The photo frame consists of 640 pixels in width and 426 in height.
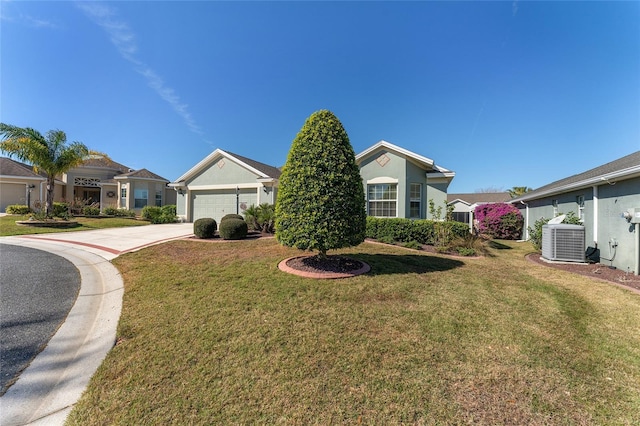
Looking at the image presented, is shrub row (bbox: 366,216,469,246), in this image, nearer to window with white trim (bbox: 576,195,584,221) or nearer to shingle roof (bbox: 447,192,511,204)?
window with white trim (bbox: 576,195,584,221)

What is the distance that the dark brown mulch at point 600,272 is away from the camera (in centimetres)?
644

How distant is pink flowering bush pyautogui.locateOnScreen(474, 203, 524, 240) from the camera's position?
16641mm

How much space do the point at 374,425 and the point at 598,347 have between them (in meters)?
3.52

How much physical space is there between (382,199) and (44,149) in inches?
800

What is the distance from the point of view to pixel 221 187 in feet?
58.6

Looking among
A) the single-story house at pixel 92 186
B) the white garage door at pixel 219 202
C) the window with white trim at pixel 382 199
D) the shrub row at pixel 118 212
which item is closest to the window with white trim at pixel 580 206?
the window with white trim at pixel 382 199

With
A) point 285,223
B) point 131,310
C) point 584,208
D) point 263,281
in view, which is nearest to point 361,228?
point 285,223

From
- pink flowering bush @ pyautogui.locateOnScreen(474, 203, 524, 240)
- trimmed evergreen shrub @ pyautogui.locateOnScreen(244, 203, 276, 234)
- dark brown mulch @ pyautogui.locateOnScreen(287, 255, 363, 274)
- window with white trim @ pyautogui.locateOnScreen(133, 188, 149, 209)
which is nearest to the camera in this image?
dark brown mulch @ pyautogui.locateOnScreen(287, 255, 363, 274)

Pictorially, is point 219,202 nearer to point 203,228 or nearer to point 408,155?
point 203,228

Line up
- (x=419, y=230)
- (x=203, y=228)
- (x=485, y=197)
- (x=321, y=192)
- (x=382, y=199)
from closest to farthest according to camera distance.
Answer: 1. (x=321, y=192)
2. (x=203, y=228)
3. (x=419, y=230)
4. (x=382, y=199)
5. (x=485, y=197)

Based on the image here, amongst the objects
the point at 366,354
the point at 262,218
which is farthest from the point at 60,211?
the point at 366,354

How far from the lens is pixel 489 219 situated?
678 inches

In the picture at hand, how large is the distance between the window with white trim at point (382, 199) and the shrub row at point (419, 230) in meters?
2.08

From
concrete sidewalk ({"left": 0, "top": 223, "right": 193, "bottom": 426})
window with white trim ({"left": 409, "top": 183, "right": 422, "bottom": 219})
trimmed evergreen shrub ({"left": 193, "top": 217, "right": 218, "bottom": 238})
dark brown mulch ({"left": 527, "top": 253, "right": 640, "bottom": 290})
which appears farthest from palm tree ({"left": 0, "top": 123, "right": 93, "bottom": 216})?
dark brown mulch ({"left": 527, "top": 253, "right": 640, "bottom": 290})
